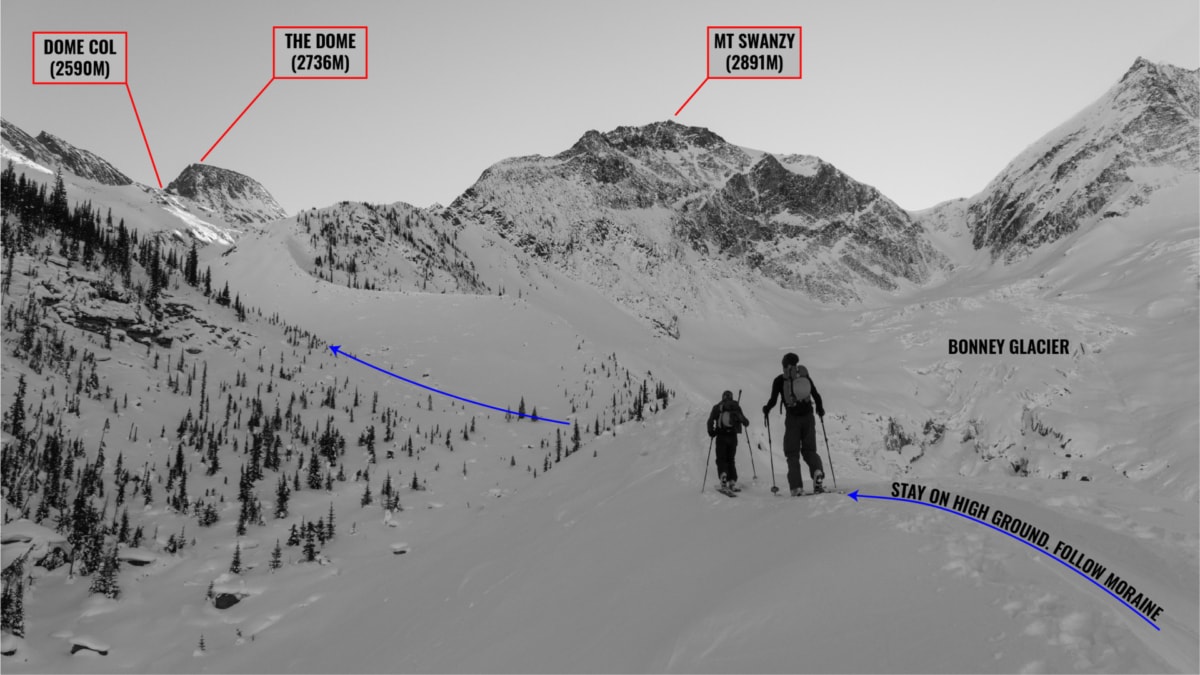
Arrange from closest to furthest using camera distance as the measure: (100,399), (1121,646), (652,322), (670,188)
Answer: (1121,646) < (100,399) < (652,322) < (670,188)

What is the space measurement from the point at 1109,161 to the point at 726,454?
177 m

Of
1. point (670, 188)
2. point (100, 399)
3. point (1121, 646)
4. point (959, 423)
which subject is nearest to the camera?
point (1121, 646)

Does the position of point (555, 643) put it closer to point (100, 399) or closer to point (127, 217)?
point (100, 399)

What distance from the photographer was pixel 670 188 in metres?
178

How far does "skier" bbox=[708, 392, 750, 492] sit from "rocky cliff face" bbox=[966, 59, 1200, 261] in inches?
5682

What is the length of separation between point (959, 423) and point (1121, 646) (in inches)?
2112

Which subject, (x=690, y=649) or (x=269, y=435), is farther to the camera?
(x=269, y=435)

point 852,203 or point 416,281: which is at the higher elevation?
point 852,203

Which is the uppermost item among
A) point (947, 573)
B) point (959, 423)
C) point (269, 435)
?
point (947, 573)

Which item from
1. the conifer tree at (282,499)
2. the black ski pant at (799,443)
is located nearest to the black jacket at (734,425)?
the black ski pant at (799,443)

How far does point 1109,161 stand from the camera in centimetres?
14112

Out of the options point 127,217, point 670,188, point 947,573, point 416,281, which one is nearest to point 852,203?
point 670,188

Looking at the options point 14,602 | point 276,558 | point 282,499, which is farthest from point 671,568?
point 282,499

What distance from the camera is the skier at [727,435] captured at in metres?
13.3
